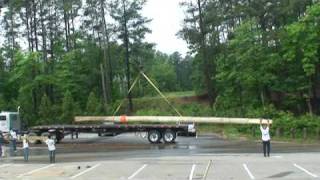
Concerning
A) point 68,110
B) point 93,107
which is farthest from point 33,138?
point 93,107

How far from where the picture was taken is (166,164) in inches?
1205

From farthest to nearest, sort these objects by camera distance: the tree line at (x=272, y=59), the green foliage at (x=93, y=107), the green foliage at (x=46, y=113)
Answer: the green foliage at (x=93, y=107) → the green foliage at (x=46, y=113) → the tree line at (x=272, y=59)

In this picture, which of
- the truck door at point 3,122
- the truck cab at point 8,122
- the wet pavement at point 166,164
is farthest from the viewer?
the truck door at point 3,122

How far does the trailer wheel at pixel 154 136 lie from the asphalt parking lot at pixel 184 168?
12958mm

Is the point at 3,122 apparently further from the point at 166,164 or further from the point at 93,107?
the point at 166,164

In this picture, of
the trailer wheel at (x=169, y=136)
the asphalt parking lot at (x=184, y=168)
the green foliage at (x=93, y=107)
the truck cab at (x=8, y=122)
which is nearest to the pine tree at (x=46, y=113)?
the green foliage at (x=93, y=107)

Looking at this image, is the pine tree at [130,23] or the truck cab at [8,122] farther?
the pine tree at [130,23]

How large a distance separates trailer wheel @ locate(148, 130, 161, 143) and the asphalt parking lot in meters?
13.0

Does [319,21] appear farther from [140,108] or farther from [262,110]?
[140,108]

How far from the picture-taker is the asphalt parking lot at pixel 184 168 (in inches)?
1011

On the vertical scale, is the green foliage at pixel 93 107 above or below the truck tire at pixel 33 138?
above

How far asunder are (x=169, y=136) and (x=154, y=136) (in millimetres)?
1108

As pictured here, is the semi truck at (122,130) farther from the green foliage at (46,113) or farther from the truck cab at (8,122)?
the green foliage at (46,113)

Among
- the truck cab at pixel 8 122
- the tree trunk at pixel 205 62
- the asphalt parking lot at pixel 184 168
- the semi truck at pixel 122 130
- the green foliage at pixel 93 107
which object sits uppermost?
the tree trunk at pixel 205 62
